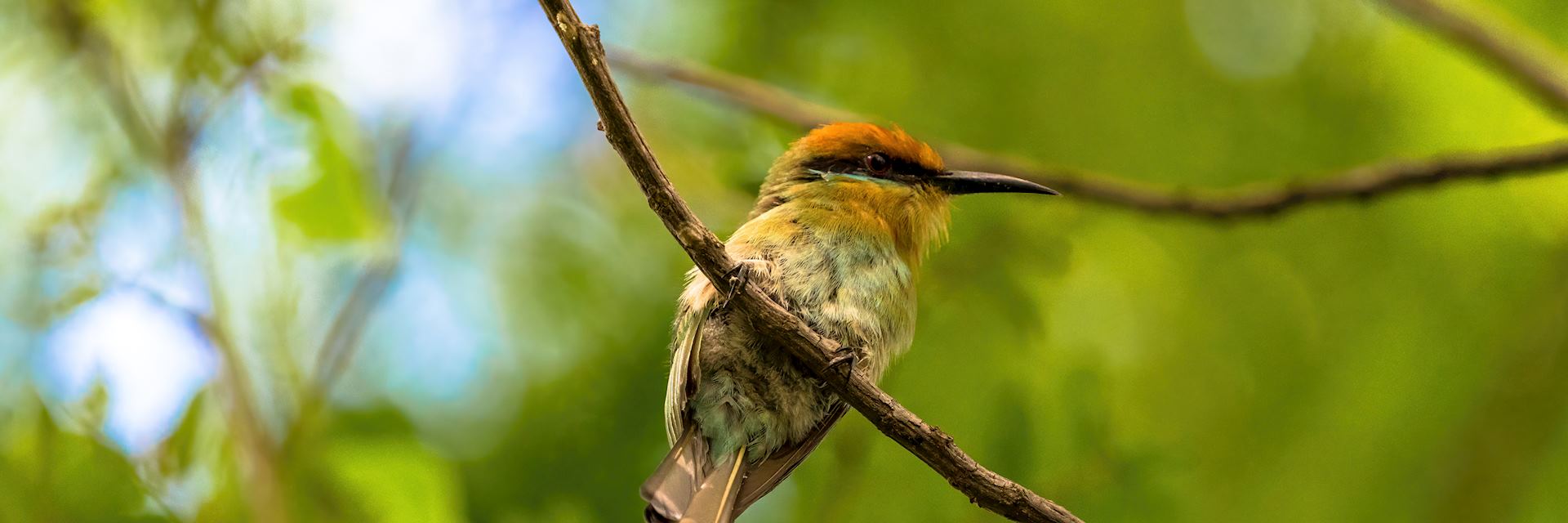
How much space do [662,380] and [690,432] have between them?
0.59 metres

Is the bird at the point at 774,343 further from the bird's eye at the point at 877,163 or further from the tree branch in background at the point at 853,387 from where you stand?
the tree branch in background at the point at 853,387

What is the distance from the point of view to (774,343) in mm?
3424

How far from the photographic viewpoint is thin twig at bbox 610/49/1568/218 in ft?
11.9

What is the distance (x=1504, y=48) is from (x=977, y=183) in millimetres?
1753

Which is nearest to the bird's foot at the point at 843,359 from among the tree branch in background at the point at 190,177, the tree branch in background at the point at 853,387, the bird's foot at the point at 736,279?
the tree branch in background at the point at 853,387

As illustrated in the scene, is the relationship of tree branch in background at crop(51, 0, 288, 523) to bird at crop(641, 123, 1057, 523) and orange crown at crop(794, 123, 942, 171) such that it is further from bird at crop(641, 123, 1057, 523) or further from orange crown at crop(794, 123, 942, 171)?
orange crown at crop(794, 123, 942, 171)

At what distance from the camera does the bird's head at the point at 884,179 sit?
3.94m

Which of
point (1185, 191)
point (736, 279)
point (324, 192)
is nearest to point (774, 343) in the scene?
point (736, 279)

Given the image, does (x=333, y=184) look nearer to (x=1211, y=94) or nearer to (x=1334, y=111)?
(x=1211, y=94)

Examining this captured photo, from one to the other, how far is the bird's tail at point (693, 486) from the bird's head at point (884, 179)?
845mm

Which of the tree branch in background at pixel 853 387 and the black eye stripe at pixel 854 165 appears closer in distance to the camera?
the tree branch in background at pixel 853 387

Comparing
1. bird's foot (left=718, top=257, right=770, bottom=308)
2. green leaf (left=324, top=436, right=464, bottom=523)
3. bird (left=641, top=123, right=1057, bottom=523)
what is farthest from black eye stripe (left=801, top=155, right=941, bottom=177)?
green leaf (left=324, top=436, right=464, bottom=523)

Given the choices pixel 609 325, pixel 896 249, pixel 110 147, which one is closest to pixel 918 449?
pixel 896 249

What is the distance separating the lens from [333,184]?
3.73 m
